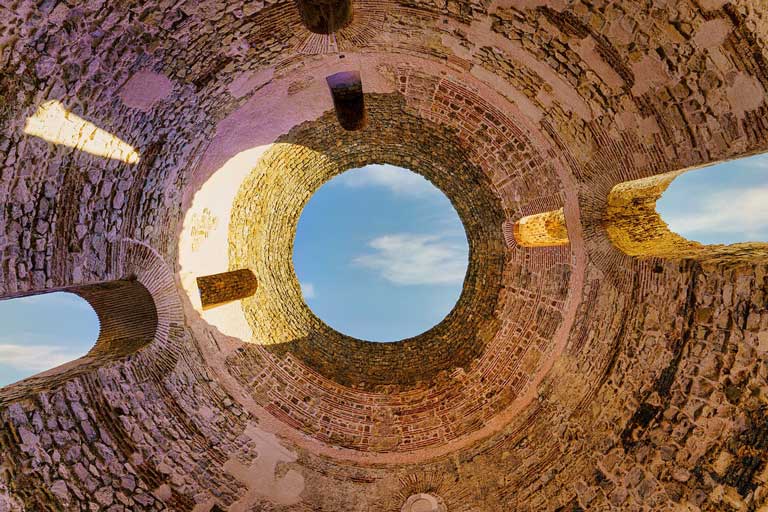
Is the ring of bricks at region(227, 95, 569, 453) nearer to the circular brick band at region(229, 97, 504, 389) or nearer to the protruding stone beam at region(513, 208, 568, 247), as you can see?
the circular brick band at region(229, 97, 504, 389)

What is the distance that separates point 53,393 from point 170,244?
193 cm

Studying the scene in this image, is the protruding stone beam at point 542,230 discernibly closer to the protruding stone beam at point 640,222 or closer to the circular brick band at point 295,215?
the circular brick band at point 295,215

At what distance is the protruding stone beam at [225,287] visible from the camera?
575 cm

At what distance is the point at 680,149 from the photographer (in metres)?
3.80

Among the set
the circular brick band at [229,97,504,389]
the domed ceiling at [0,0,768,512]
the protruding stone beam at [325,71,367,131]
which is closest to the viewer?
the domed ceiling at [0,0,768,512]

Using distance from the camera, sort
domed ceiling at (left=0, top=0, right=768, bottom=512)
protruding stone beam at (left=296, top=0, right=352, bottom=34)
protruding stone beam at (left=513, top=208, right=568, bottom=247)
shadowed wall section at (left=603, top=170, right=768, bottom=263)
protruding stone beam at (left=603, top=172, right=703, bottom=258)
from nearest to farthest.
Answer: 1. domed ceiling at (left=0, top=0, right=768, bottom=512)
2. protruding stone beam at (left=296, top=0, right=352, bottom=34)
3. shadowed wall section at (left=603, top=170, right=768, bottom=263)
4. protruding stone beam at (left=603, top=172, right=703, bottom=258)
5. protruding stone beam at (left=513, top=208, right=568, bottom=247)

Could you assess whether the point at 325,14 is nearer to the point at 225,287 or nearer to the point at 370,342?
the point at 225,287

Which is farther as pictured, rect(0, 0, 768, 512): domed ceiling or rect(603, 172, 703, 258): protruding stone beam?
rect(603, 172, 703, 258): protruding stone beam

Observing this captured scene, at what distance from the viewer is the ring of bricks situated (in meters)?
6.04

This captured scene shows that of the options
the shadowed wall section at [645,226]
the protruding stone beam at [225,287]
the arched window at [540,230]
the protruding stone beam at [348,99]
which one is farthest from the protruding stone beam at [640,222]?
the protruding stone beam at [225,287]

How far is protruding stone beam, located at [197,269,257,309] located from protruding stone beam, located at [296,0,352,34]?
3.26 metres

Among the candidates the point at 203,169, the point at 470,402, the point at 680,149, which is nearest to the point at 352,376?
the point at 470,402

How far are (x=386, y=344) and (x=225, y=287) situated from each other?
257 centimetres

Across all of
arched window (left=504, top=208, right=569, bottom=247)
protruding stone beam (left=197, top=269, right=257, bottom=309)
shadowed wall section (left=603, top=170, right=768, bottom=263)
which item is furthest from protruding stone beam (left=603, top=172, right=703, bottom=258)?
protruding stone beam (left=197, top=269, right=257, bottom=309)
